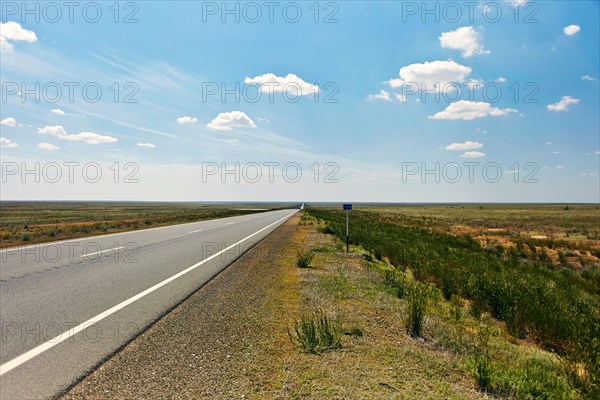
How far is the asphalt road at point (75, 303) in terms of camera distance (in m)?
3.90

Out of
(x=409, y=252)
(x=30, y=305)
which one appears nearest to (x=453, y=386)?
(x=30, y=305)

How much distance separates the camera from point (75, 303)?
635 centimetres

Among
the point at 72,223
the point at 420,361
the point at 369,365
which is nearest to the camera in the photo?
the point at 369,365

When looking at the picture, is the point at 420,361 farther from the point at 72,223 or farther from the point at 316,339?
the point at 72,223

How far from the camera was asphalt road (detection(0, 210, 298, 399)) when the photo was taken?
12.8 feet

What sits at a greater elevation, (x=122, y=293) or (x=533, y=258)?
(x=122, y=293)

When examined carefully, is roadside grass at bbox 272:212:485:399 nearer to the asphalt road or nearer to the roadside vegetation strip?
the roadside vegetation strip

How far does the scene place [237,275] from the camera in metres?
9.39

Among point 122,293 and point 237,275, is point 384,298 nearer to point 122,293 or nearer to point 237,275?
point 237,275

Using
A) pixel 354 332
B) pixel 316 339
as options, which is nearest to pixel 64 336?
pixel 316 339

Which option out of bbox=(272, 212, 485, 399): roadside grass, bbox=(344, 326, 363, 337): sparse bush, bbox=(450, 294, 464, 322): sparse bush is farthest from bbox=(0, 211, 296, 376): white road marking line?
bbox=(450, 294, 464, 322): sparse bush

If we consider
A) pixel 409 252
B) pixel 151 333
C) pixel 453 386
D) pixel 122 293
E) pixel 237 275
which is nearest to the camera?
pixel 453 386

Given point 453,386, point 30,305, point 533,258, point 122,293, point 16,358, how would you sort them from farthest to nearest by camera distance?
point 533,258
point 122,293
point 30,305
point 16,358
point 453,386

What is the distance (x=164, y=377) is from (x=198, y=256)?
8.97 meters
